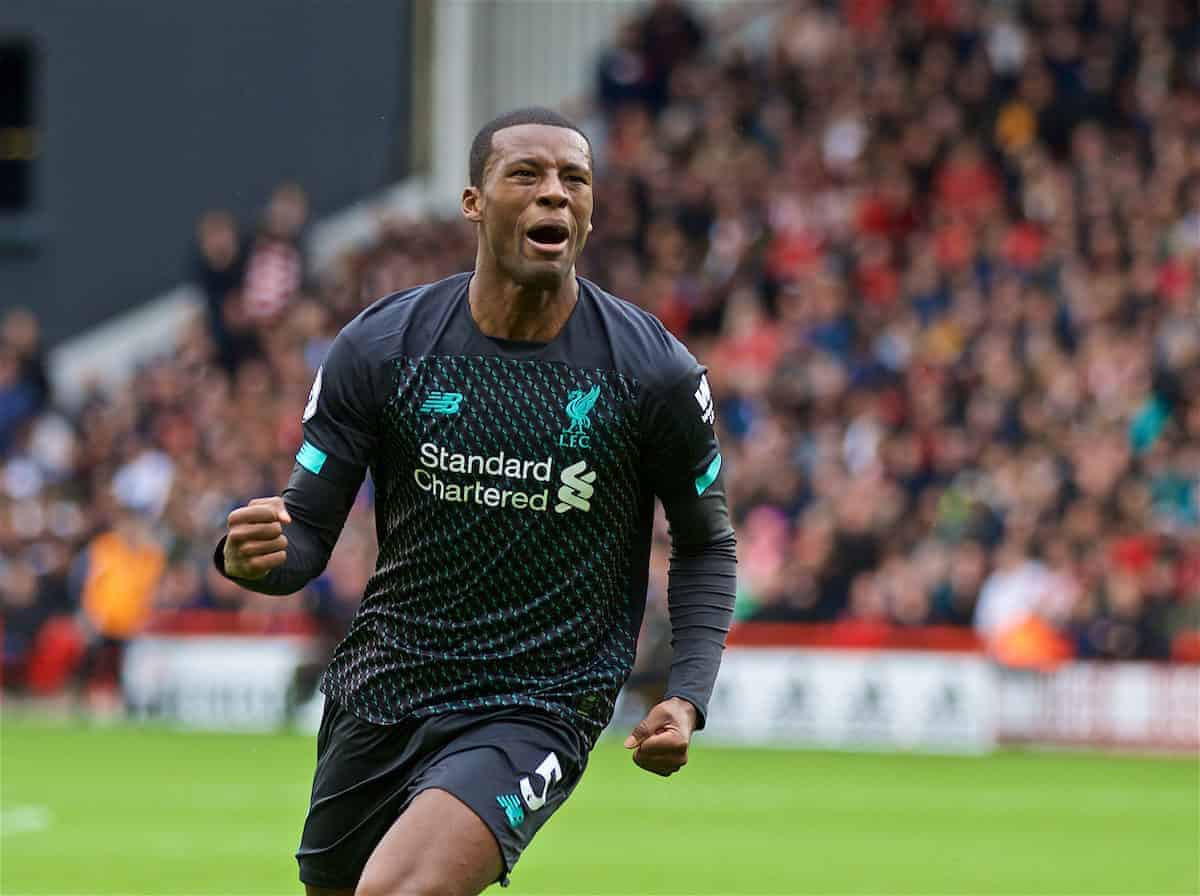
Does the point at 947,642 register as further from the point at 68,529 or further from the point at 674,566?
the point at 674,566

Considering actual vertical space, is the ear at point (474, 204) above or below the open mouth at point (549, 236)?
above

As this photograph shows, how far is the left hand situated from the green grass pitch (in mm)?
5557

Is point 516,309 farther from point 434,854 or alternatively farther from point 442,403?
point 434,854

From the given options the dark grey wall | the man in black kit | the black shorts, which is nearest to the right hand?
the man in black kit

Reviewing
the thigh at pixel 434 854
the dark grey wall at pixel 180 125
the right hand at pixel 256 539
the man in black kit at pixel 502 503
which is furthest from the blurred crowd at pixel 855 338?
the right hand at pixel 256 539

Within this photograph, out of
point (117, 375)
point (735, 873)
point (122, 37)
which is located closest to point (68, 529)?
point (117, 375)

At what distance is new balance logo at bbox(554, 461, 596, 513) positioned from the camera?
607 centimetres

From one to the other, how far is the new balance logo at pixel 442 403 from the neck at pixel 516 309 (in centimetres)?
19

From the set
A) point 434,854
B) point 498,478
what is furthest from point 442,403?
point 434,854

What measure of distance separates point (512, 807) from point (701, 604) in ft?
2.52

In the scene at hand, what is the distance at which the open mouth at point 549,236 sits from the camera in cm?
598

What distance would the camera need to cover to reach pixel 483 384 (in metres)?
6.12

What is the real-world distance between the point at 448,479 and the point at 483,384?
25cm

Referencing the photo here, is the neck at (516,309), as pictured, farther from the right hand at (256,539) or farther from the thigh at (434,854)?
the thigh at (434,854)
